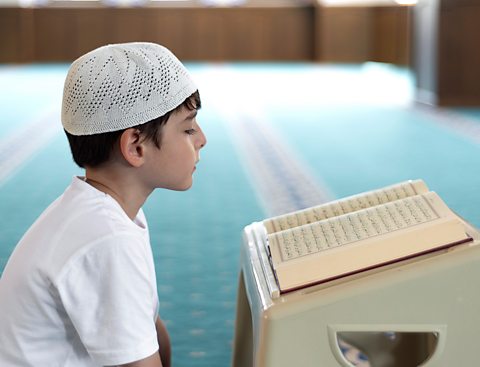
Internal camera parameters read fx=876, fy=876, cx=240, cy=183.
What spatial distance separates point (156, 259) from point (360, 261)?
1658mm

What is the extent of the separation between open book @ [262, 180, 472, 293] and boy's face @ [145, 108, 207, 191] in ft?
0.67

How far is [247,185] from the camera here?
425 cm

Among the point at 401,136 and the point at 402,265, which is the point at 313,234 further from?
the point at 401,136

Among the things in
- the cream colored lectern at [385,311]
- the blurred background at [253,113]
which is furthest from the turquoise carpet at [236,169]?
the cream colored lectern at [385,311]

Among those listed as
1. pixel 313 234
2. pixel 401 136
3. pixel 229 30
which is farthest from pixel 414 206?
pixel 229 30

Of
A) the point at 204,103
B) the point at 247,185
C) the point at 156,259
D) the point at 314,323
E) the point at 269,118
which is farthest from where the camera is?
the point at 204,103

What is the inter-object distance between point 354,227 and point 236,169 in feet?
11.0

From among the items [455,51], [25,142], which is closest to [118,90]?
[25,142]

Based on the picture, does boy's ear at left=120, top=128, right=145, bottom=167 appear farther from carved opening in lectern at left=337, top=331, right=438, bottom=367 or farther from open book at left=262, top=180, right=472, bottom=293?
carved opening in lectern at left=337, top=331, right=438, bottom=367

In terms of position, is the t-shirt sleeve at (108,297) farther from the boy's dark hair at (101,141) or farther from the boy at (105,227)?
the boy's dark hair at (101,141)

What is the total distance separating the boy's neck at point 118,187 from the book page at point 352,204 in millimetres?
325

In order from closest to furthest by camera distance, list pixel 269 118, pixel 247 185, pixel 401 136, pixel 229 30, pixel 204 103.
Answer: pixel 247 185
pixel 401 136
pixel 269 118
pixel 204 103
pixel 229 30

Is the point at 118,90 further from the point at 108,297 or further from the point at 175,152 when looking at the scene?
the point at 108,297

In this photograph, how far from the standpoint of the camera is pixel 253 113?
7562mm
